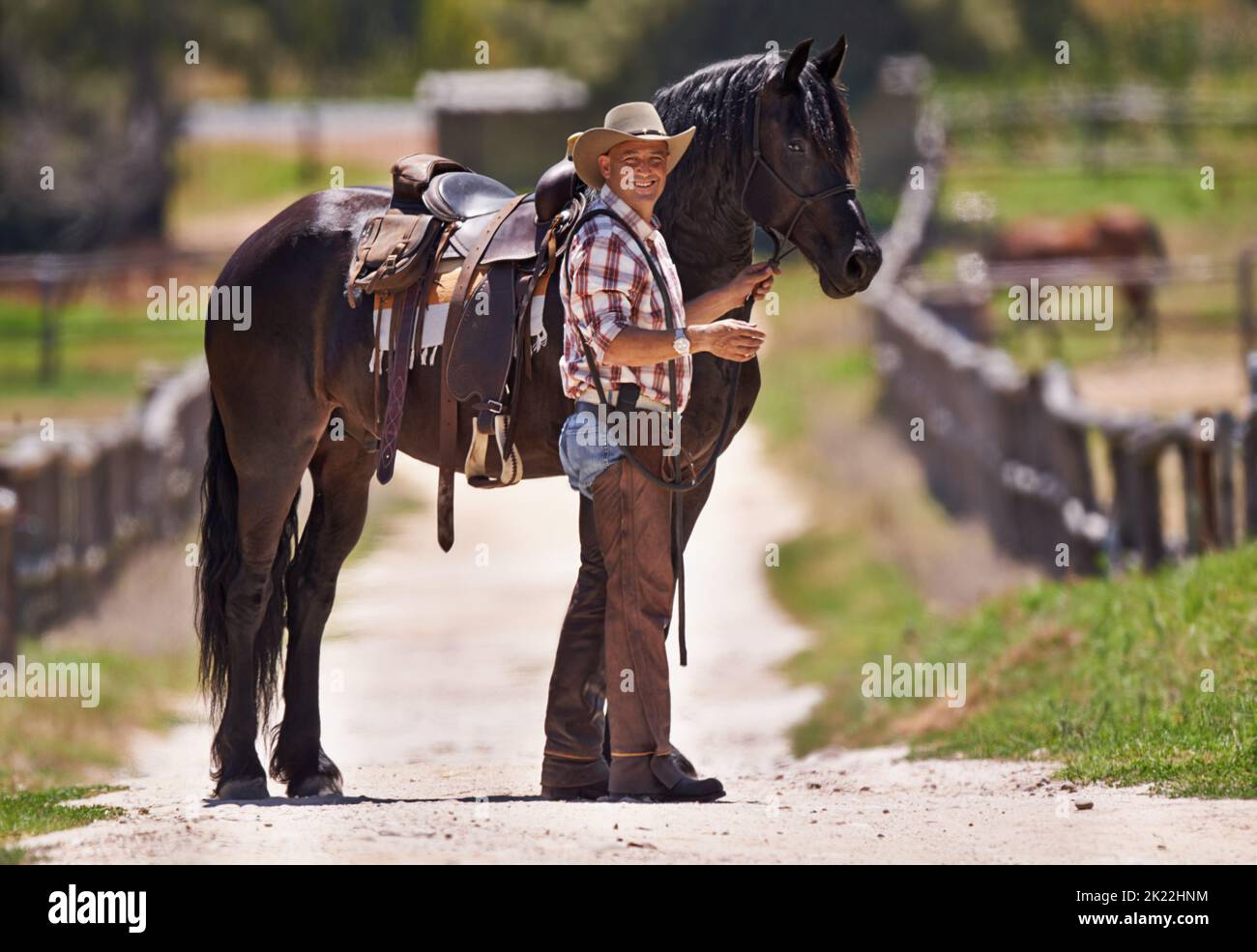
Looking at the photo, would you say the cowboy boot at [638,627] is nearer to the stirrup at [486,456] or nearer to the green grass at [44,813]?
the stirrup at [486,456]

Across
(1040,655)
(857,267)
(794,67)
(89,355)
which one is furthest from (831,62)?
(89,355)

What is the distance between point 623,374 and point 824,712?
4519 millimetres

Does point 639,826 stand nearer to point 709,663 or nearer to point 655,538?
point 655,538

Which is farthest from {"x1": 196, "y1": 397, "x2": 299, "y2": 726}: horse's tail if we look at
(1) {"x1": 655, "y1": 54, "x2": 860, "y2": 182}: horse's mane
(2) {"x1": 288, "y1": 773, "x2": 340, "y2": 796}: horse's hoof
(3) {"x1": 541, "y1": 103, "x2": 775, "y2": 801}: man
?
(1) {"x1": 655, "y1": 54, "x2": 860, "y2": 182}: horse's mane

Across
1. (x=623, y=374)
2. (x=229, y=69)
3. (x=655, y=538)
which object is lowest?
(x=655, y=538)

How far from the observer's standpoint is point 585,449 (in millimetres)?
6109

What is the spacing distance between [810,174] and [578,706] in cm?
180

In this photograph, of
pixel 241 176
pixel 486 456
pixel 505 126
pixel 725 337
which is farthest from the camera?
pixel 241 176

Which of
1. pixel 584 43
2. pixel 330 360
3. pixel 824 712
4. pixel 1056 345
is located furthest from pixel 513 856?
pixel 584 43

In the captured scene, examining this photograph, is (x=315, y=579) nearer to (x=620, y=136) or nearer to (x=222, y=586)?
(x=222, y=586)

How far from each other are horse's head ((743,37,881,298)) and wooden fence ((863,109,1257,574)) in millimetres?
4378

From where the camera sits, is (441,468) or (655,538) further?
(441,468)

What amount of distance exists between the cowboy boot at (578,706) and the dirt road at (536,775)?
0.17 meters

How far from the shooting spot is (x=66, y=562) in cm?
1248
